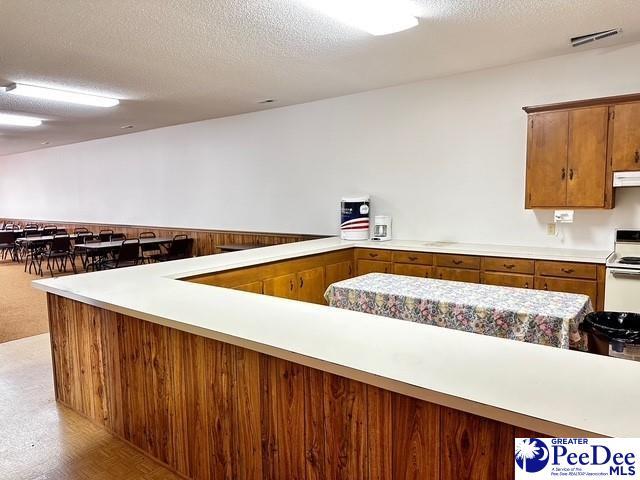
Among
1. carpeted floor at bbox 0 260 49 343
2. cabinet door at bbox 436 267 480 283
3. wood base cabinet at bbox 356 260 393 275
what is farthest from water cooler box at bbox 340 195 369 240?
carpeted floor at bbox 0 260 49 343

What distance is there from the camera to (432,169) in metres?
4.73

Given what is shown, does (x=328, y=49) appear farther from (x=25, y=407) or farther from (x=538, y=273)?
(x=25, y=407)

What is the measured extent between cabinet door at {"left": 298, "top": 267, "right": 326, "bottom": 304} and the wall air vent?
293 cm

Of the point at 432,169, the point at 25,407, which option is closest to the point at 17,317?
the point at 25,407

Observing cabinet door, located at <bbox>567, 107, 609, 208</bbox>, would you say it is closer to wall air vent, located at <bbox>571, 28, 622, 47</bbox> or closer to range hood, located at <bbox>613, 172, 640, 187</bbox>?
range hood, located at <bbox>613, 172, 640, 187</bbox>

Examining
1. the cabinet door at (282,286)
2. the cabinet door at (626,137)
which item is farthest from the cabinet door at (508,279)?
→ the cabinet door at (282,286)

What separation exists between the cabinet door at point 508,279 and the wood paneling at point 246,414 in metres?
2.86

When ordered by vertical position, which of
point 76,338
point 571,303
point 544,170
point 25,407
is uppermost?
point 544,170

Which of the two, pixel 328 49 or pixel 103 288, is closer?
pixel 103 288

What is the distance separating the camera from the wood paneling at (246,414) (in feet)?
4.03

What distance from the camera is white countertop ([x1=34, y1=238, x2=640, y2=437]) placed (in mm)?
1003

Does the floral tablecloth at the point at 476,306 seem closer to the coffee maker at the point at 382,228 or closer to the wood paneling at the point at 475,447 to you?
the wood paneling at the point at 475,447

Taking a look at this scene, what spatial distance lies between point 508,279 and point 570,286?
0.48 metres

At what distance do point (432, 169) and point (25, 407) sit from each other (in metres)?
4.16
